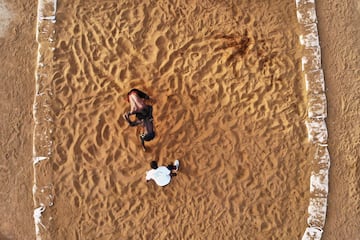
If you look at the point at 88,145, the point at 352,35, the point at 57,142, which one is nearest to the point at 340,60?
the point at 352,35

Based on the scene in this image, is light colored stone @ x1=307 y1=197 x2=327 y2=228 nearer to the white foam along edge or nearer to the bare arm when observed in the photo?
the white foam along edge

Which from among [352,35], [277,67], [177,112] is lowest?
[177,112]

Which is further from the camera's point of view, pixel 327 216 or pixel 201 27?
pixel 201 27

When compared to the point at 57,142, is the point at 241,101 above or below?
above

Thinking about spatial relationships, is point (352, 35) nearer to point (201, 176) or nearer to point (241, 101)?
point (241, 101)

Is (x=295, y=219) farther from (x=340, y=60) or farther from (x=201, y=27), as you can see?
(x=201, y=27)

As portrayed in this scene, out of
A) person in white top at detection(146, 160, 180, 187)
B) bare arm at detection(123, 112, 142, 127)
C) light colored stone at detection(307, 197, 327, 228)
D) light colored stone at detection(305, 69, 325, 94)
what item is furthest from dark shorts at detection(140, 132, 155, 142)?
light colored stone at detection(307, 197, 327, 228)
